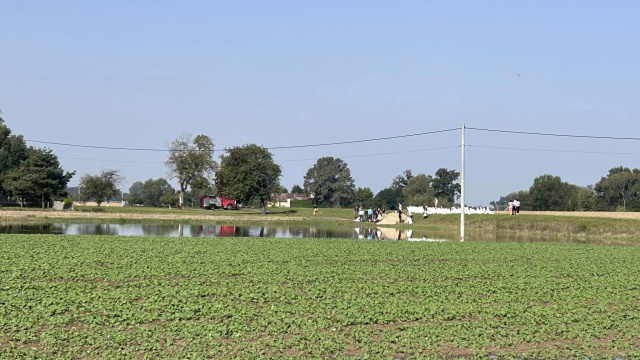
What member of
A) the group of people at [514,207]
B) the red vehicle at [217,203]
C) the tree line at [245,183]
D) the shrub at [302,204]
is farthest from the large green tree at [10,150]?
the group of people at [514,207]

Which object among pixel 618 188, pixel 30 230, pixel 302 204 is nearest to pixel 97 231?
pixel 30 230

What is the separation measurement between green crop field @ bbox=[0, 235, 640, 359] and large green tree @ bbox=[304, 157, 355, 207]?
6476 inches

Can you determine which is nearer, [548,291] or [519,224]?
[548,291]

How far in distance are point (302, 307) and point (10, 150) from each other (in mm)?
113861

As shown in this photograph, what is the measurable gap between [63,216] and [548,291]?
60.7 metres

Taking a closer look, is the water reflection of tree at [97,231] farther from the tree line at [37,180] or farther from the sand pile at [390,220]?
the tree line at [37,180]

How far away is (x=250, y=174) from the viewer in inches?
3969

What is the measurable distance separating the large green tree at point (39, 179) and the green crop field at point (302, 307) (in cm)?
7035

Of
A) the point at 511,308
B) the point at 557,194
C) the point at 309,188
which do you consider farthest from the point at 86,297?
the point at 309,188

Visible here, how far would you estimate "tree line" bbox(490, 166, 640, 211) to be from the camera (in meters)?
126

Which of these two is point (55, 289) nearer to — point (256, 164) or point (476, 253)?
point (476, 253)

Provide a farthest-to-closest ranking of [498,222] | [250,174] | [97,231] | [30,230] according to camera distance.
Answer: [250,174], [498,222], [97,231], [30,230]

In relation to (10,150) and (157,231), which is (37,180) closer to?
(10,150)

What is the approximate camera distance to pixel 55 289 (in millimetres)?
18203
